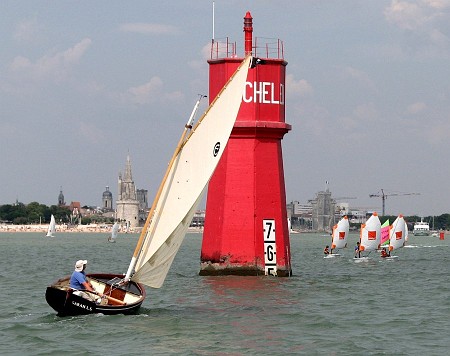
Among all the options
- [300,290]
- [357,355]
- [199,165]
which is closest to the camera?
[357,355]

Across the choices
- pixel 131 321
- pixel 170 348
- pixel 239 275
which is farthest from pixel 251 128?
pixel 170 348

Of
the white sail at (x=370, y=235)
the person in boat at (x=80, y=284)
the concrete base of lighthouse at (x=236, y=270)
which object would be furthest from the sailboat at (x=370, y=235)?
the person in boat at (x=80, y=284)

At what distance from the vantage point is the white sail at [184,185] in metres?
32.1

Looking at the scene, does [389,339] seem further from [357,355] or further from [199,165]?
[199,165]

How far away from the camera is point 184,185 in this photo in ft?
106

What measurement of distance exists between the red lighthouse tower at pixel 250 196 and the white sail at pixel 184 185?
8076 mm

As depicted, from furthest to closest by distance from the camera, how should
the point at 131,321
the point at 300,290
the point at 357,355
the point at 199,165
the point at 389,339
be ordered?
the point at 300,290 → the point at 199,165 → the point at 131,321 → the point at 389,339 → the point at 357,355

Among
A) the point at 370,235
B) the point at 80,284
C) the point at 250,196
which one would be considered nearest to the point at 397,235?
the point at 370,235

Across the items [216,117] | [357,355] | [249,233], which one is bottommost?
[357,355]

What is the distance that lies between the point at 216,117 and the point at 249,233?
9015mm

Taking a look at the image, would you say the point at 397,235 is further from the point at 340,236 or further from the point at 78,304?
the point at 78,304

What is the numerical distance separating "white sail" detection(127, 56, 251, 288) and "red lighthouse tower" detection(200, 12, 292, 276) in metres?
8.08

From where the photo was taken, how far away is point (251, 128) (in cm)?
4069

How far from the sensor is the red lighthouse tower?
40.6 meters
